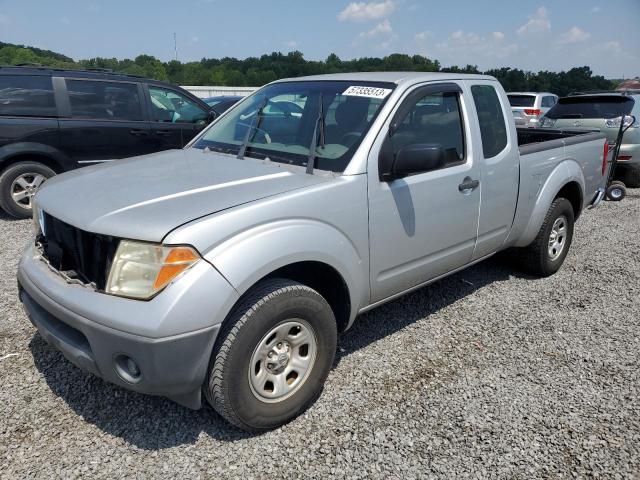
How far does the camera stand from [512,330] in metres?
3.71

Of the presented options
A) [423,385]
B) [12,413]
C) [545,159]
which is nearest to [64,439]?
[12,413]

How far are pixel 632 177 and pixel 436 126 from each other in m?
7.44

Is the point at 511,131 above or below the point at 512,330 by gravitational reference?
above

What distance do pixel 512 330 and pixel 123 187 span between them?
9.57 feet

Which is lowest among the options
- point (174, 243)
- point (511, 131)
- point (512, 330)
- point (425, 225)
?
point (512, 330)

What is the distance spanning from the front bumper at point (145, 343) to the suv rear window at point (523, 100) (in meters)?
15.6

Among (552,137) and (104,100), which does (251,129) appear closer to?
(552,137)

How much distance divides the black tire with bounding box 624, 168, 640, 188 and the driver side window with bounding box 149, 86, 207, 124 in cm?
754

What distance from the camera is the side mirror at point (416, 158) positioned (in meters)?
2.77

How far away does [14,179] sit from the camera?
614 cm

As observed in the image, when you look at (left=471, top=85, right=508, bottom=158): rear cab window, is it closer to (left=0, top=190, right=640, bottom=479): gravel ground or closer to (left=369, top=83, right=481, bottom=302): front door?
(left=369, top=83, right=481, bottom=302): front door

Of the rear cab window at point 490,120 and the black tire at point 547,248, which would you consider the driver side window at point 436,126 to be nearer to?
the rear cab window at point 490,120

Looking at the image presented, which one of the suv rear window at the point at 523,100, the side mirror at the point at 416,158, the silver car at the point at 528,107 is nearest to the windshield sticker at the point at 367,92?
the side mirror at the point at 416,158

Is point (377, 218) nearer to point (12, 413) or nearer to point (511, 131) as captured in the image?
point (511, 131)
